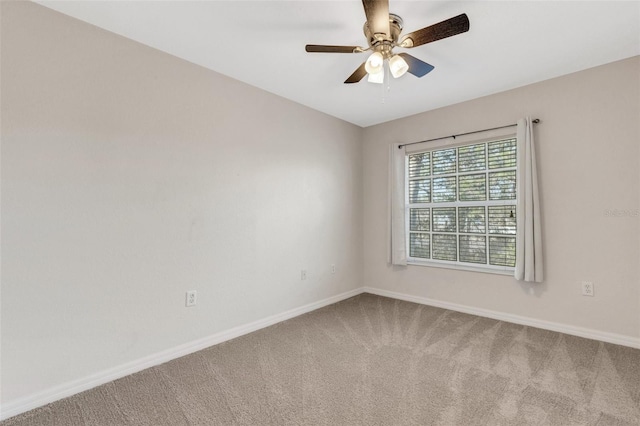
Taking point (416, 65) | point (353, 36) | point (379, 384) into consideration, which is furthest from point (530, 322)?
point (353, 36)

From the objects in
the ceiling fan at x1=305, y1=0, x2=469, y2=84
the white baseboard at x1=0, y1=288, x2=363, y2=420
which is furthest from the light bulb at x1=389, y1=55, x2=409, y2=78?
the white baseboard at x1=0, y1=288, x2=363, y2=420

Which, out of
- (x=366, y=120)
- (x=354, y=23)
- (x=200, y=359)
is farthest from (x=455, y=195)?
(x=200, y=359)

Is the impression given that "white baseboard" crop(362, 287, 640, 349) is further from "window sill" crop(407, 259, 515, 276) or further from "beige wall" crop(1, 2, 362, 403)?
"beige wall" crop(1, 2, 362, 403)

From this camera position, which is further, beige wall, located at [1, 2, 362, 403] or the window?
the window

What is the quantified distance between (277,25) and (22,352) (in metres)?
2.52

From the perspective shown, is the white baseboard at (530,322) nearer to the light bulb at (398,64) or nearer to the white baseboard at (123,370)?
the white baseboard at (123,370)

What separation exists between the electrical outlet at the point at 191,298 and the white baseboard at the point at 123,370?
308 mm

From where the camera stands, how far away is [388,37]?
5.70ft

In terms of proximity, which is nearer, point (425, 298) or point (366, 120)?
point (425, 298)

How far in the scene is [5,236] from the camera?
66.5 inches

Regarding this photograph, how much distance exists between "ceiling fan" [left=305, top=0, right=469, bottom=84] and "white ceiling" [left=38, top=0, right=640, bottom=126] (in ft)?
0.87

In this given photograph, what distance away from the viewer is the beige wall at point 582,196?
2.49 meters

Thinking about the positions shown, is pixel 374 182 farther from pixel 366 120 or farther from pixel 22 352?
pixel 22 352

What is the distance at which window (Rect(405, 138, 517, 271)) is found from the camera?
3172 mm
